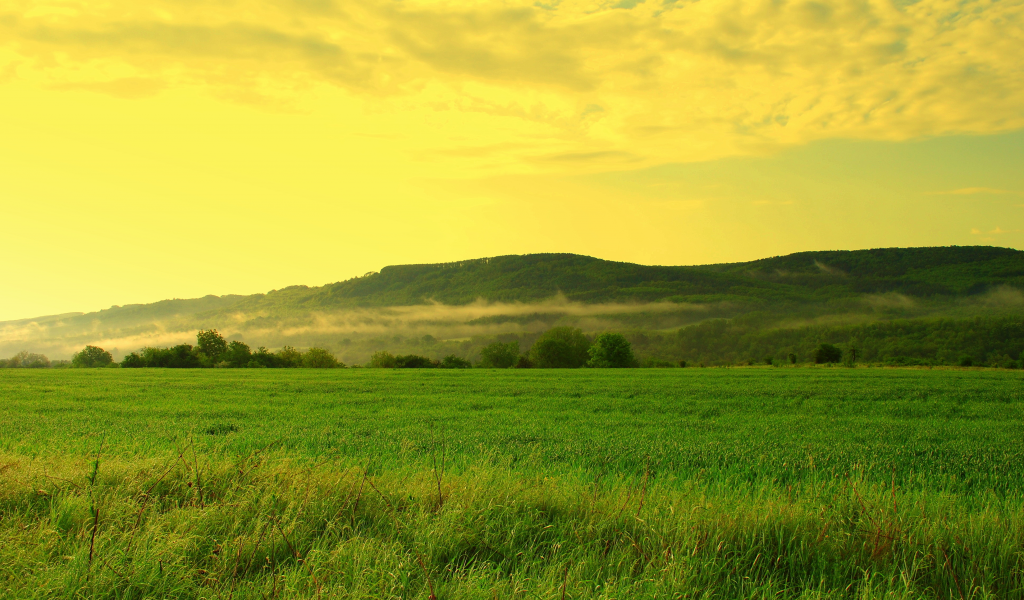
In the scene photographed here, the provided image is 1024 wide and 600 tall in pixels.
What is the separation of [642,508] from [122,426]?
12.3m

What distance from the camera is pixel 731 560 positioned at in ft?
12.3

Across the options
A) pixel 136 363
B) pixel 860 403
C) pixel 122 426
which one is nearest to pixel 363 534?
pixel 122 426

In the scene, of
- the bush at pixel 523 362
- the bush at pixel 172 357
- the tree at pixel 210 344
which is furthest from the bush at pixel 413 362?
the bush at pixel 172 357

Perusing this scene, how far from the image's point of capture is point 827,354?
8600 cm

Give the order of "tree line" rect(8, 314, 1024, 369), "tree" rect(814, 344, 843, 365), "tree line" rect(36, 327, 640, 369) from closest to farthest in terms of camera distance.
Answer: "tree line" rect(36, 327, 640, 369), "tree line" rect(8, 314, 1024, 369), "tree" rect(814, 344, 843, 365)

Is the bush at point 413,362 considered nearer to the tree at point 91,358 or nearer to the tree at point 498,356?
the tree at point 498,356

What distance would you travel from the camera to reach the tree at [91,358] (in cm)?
8181

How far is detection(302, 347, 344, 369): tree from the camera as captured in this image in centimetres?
8428

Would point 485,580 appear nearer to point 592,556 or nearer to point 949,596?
point 592,556

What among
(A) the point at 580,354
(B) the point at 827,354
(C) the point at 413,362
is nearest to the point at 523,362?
(A) the point at 580,354

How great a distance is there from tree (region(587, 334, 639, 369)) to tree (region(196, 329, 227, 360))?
57250mm

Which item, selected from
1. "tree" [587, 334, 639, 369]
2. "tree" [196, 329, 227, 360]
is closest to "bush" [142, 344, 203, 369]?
"tree" [196, 329, 227, 360]

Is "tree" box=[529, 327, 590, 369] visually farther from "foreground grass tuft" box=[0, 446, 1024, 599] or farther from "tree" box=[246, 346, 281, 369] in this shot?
"foreground grass tuft" box=[0, 446, 1024, 599]

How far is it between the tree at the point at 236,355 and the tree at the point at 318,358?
9.81m
